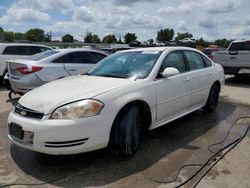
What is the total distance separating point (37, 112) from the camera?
3.57m

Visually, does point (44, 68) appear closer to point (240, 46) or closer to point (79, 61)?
point (79, 61)

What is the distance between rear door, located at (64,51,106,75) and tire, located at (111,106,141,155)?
3999 millimetres

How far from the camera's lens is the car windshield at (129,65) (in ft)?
14.9

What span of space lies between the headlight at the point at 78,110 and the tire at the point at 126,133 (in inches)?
15.5

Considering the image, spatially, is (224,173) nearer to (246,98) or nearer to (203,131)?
(203,131)

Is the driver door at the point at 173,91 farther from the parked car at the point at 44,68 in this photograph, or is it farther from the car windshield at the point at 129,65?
the parked car at the point at 44,68

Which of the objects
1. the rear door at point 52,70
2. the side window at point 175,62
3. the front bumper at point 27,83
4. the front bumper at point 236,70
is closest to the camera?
the side window at point 175,62

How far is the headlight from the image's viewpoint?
3.46 meters

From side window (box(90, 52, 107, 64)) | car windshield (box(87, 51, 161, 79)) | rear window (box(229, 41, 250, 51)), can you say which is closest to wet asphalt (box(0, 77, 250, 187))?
car windshield (box(87, 51, 161, 79))

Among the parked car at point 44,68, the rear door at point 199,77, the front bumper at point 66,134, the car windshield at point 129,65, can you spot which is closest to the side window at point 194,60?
the rear door at point 199,77

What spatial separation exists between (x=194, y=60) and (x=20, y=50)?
294 inches

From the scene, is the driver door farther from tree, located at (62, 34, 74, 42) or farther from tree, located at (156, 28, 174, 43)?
tree, located at (62, 34, 74, 42)

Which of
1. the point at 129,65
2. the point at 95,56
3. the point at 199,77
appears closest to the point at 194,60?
the point at 199,77

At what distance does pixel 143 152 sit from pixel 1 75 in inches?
317
